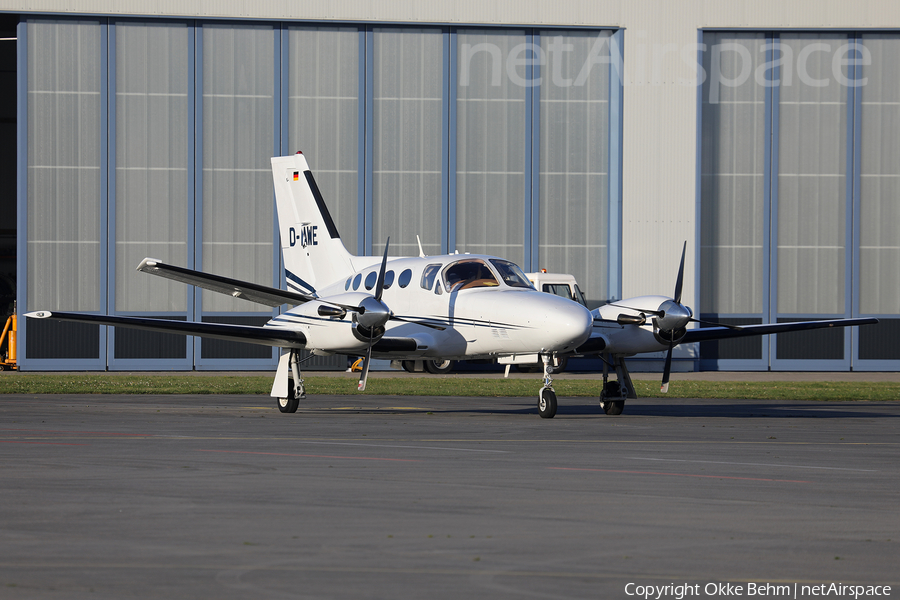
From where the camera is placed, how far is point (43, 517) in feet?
22.9

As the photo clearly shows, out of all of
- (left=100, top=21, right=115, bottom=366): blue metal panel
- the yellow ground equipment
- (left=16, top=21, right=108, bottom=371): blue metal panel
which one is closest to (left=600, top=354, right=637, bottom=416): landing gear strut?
(left=100, top=21, right=115, bottom=366): blue metal panel

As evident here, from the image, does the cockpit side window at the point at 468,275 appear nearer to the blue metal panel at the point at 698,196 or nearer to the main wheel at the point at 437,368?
the main wheel at the point at 437,368

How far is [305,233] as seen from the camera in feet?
74.7

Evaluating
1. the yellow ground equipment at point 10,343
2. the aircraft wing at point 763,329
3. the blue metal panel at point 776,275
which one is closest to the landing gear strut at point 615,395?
the aircraft wing at point 763,329

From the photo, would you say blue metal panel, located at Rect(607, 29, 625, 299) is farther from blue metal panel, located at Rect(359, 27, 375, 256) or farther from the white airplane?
the white airplane

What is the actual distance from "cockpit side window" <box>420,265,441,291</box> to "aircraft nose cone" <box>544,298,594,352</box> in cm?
279

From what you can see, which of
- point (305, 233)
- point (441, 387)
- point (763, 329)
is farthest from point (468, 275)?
point (441, 387)

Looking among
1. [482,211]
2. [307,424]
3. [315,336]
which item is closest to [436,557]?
[307,424]

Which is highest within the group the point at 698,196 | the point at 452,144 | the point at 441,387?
the point at 452,144

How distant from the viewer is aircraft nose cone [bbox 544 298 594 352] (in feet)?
51.8

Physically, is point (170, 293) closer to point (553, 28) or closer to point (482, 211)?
point (482, 211)

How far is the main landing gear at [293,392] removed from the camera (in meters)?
18.5

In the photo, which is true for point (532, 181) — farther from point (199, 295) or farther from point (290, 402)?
point (290, 402)

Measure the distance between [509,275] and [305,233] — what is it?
21.7 feet
